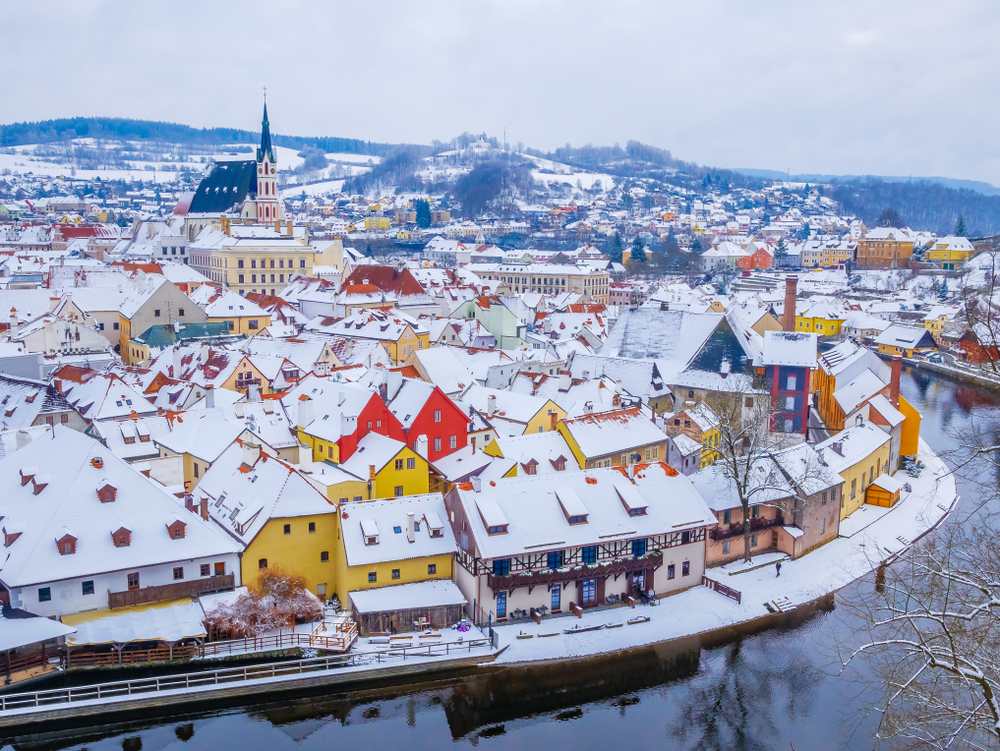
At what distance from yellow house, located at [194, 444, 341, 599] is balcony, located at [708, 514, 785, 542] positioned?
48.2ft

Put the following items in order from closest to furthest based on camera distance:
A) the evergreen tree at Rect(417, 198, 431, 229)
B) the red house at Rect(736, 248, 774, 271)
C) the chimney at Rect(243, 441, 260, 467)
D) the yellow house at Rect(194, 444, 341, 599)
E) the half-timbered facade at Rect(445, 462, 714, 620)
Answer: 1. the half-timbered facade at Rect(445, 462, 714, 620)
2. the yellow house at Rect(194, 444, 341, 599)
3. the chimney at Rect(243, 441, 260, 467)
4. the red house at Rect(736, 248, 774, 271)
5. the evergreen tree at Rect(417, 198, 431, 229)

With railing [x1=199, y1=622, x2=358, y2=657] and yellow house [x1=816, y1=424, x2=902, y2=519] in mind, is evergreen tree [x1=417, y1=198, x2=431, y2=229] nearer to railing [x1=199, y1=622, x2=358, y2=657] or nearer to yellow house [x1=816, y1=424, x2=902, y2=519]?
yellow house [x1=816, y1=424, x2=902, y2=519]

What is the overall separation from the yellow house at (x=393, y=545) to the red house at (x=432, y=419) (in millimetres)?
8766

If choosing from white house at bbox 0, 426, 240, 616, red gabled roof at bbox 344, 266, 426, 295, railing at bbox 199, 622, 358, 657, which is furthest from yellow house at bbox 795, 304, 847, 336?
white house at bbox 0, 426, 240, 616

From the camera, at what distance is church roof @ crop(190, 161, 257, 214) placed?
120m

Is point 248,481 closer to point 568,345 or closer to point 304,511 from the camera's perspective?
point 304,511

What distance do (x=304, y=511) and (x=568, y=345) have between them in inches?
1570

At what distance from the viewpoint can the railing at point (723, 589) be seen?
32406mm

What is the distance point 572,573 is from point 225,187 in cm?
10467

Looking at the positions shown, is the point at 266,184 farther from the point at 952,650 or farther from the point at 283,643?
the point at 952,650

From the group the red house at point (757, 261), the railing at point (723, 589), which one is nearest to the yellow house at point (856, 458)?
the railing at point (723, 589)

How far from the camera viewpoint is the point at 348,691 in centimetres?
2722

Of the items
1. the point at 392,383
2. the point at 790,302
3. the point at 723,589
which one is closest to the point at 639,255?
the point at 790,302

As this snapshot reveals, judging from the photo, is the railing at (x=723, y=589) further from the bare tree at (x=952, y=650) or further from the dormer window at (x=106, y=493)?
the dormer window at (x=106, y=493)
